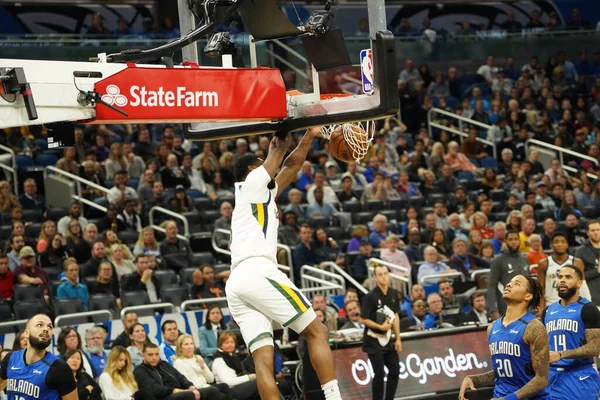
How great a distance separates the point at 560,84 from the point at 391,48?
60.5 ft

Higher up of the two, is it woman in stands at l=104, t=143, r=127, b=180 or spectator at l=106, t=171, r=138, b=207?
woman in stands at l=104, t=143, r=127, b=180

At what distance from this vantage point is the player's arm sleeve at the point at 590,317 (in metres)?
8.39

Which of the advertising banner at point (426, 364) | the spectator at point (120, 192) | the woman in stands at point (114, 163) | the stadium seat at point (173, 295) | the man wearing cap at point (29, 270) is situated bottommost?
the advertising banner at point (426, 364)

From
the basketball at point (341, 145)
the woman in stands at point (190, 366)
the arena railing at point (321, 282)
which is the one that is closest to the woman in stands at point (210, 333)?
the woman in stands at point (190, 366)

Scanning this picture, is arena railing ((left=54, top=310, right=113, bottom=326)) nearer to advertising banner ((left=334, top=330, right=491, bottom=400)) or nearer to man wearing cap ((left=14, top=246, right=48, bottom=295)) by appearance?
man wearing cap ((left=14, top=246, right=48, bottom=295))

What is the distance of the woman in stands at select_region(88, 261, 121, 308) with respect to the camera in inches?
522

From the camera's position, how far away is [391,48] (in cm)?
657

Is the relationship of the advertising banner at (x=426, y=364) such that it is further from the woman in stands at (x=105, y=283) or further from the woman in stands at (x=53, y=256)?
the woman in stands at (x=53, y=256)

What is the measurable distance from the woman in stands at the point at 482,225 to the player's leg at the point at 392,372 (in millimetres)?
5455

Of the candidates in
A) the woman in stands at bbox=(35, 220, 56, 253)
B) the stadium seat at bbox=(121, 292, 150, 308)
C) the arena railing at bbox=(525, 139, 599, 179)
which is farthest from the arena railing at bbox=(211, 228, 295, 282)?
the arena railing at bbox=(525, 139, 599, 179)

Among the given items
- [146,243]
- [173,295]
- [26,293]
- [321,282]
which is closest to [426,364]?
[321,282]

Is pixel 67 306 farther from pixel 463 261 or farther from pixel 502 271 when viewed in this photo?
pixel 463 261

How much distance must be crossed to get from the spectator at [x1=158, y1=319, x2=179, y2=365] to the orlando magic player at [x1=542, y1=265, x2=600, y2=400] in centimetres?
471

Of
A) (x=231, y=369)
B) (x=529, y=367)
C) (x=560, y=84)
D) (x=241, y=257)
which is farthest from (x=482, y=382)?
(x=560, y=84)
